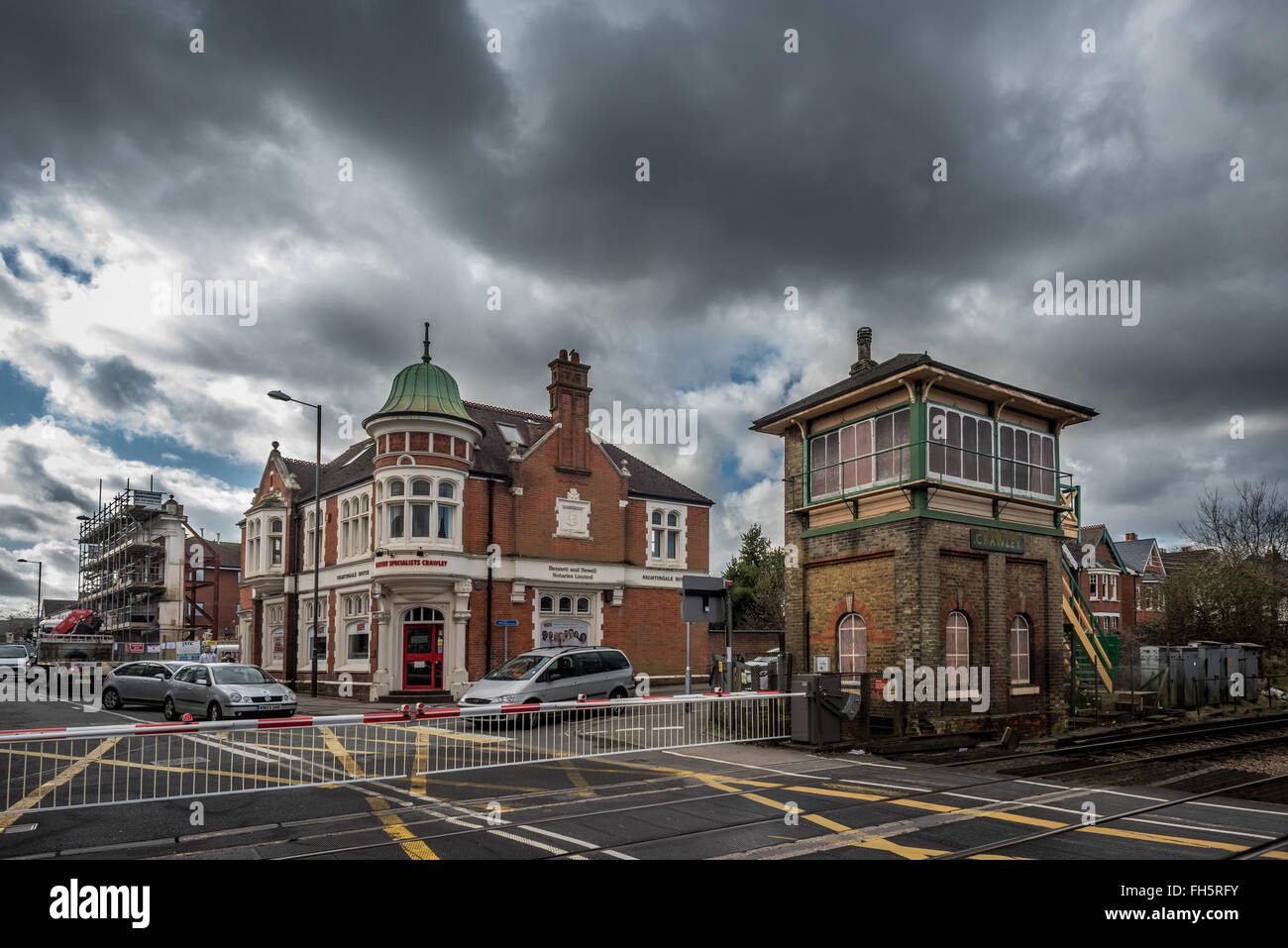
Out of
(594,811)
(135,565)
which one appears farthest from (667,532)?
(135,565)

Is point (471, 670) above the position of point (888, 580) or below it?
below

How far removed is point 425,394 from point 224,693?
12.1 m

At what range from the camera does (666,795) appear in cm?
1038

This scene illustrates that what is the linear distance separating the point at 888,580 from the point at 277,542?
26527 mm

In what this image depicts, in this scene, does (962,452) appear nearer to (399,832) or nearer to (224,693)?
(399,832)

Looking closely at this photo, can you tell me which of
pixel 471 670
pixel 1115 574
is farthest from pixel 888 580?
pixel 1115 574

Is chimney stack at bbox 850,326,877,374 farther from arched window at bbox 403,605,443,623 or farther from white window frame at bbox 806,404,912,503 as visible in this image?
arched window at bbox 403,605,443,623

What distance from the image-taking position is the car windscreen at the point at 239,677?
2019 centimetres

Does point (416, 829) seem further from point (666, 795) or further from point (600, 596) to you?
point (600, 596)

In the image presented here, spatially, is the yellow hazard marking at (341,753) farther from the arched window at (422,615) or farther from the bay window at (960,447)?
the bay window at (960,447)

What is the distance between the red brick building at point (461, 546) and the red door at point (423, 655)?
43mm

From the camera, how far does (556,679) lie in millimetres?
19438
